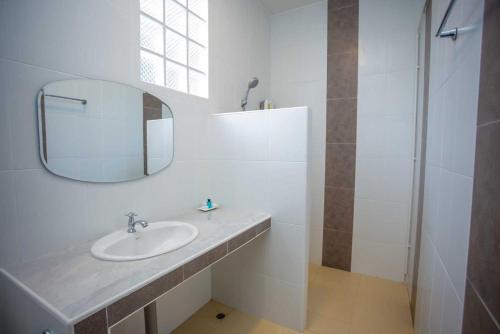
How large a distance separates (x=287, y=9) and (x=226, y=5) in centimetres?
87

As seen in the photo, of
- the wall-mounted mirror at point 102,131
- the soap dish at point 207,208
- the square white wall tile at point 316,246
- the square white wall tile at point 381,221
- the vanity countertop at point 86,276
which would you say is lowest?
the square white wall tile at point 316,246

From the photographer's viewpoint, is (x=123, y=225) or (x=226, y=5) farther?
(x=226, y=5)

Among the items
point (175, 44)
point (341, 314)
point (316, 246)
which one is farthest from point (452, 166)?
point (316, 246)

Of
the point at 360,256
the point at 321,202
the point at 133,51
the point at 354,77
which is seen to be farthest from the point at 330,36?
the point at 360,256

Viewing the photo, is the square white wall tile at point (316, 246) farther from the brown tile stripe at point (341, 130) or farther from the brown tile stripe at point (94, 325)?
the brown tile stripe at point (94, 325)

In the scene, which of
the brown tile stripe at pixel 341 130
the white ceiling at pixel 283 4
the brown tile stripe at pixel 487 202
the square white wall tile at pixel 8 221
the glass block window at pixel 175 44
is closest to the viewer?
the brown tile stripe at pixel 487 202

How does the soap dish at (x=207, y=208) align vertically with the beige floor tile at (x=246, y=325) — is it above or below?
above

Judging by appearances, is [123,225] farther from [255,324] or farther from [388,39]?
[388,39]

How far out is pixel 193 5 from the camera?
69.0 inches

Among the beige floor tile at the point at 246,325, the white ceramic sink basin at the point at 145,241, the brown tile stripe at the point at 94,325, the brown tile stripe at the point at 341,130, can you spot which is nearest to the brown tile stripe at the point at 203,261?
the white ceramic sink basin at the point at 145,241

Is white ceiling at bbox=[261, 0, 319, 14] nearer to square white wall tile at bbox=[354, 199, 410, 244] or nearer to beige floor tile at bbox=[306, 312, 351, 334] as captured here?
square white wall tile at bbox=[354, 199, 410, 244]

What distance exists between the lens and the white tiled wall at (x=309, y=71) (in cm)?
239

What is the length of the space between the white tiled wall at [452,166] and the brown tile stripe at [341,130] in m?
1.05

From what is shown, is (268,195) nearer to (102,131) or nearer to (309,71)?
(102,131)
